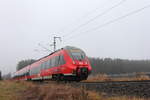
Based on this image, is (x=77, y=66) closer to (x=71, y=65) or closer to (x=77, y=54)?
(x=71, y=65)

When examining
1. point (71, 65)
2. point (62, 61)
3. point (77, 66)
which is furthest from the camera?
point (62, 61)

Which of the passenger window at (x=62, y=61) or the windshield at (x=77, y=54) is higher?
the windshield at (x=77, y=54)

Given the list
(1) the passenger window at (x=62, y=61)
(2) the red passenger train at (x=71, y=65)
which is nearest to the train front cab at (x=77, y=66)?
(2) the red passenger train at (x=71, y=65)

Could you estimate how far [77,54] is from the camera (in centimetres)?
1561

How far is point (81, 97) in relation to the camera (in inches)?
272

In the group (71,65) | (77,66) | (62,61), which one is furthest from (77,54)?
(71,65)

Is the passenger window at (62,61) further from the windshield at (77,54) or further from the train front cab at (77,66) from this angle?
the windshield at (77,54)

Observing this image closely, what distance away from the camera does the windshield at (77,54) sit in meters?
15.2

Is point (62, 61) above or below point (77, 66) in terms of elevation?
above

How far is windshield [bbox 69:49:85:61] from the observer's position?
1516 cm

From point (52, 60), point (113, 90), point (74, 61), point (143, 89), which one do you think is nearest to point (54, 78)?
point (52, 60)

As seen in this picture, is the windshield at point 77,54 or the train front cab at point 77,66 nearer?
the train front cab at point 77,66

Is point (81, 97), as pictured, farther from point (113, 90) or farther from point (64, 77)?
point (64, 77)

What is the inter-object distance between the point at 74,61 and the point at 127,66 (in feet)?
216
